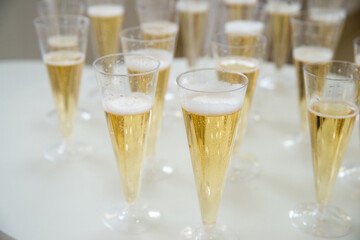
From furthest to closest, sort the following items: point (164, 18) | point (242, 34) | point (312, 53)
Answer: point (164, 18)
point (312, 53)
point (242, 34)

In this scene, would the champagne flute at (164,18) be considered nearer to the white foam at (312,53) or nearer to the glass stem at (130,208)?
the white foam at (312,53)

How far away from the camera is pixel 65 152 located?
1.43 meters

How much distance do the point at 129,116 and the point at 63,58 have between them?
50 centimetres

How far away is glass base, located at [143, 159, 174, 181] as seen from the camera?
1.33 m

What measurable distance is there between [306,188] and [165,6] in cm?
100

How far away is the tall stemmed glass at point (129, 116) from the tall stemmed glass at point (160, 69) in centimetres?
14

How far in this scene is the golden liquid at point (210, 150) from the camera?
0.96 metres

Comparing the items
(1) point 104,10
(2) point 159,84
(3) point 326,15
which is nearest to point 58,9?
(1) point 104,10

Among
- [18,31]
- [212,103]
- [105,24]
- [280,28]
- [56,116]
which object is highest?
[212,103]

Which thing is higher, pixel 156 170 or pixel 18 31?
pixel 156 170

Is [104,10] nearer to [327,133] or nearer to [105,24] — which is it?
[105,24]

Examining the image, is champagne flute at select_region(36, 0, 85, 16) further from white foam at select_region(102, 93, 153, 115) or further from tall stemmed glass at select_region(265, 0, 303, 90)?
white foam at select_region(102, 93, 153, 115)

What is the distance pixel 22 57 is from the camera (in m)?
4.27

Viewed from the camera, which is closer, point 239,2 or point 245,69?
point 245,69
